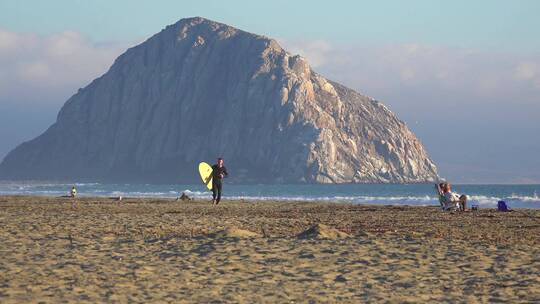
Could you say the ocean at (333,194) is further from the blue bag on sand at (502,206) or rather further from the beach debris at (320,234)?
the beach debris at (320,234)

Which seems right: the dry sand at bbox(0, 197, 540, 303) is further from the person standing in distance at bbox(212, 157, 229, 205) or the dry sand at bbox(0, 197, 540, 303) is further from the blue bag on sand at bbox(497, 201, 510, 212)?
the person standing in distance at bbox(212, 157, 229, 205)

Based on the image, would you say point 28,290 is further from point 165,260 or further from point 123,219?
point 123,219

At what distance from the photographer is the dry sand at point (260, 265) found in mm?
12336

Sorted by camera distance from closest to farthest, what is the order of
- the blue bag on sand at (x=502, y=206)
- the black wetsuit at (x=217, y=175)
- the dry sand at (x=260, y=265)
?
the dry sand at (x=260, y=265), the blue bag on sand at (x=502, y=206), the black wetsuit at (x=217, y=175)

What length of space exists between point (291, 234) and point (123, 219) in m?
6.41

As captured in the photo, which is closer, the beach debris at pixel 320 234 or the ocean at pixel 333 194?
the beach debris at pixel 320 234

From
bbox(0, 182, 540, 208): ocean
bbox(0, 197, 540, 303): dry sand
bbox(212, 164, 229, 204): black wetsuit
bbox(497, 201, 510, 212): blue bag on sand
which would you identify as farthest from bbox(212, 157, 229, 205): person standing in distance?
bbox(0, 182, 540, 208): ocean

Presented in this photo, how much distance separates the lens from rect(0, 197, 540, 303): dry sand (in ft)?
40.5

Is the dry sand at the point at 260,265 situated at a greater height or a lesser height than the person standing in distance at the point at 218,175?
lesser

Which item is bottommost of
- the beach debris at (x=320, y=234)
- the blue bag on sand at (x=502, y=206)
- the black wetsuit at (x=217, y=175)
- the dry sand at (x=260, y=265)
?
the dry sand at (x=260, y=265)

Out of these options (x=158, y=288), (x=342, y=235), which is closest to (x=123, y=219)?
(x=342, y=235)

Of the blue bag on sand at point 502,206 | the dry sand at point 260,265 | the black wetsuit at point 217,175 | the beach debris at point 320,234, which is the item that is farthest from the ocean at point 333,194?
the dry sand at point 260,265

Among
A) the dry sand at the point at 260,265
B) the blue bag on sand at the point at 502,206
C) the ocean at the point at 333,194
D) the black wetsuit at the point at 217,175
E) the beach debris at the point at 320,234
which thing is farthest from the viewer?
the ocean at the point at 333,194

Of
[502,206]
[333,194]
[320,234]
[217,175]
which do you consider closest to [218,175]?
[217,175]
